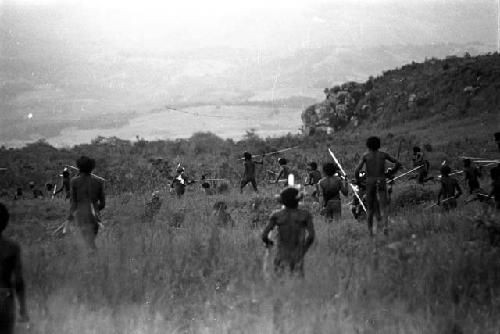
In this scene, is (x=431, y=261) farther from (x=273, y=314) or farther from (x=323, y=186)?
(x=323, y=186)

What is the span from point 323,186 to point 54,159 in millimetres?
45121

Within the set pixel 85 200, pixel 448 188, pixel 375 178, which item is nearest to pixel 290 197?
pixel 85 200

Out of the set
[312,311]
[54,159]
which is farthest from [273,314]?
[54,159]

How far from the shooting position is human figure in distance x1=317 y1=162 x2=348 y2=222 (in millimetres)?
12906

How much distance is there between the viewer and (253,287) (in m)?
7.46

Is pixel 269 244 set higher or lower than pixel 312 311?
higher

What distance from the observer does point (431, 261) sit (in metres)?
8.49

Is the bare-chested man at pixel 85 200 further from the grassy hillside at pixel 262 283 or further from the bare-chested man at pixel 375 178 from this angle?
the bare-chested man at pixel 375 178

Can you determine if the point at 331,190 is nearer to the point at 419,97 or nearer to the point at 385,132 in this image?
the point at 385,132

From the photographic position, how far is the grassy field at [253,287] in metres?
6.85

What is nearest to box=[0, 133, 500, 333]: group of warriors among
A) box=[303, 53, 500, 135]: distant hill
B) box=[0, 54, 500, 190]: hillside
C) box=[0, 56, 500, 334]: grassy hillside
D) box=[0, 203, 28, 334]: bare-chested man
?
box=[0, 203, 28, 334]: bare-chested man

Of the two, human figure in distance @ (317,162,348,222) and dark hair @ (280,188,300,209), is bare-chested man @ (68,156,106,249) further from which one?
human figure in distance @ (317,162,348,222)

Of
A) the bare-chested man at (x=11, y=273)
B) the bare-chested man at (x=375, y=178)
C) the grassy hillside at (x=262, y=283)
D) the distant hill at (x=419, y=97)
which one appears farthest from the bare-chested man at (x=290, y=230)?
the distant hill at (x=419, y=97)

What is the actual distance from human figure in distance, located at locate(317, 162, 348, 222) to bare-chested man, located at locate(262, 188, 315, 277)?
16.3 ft
